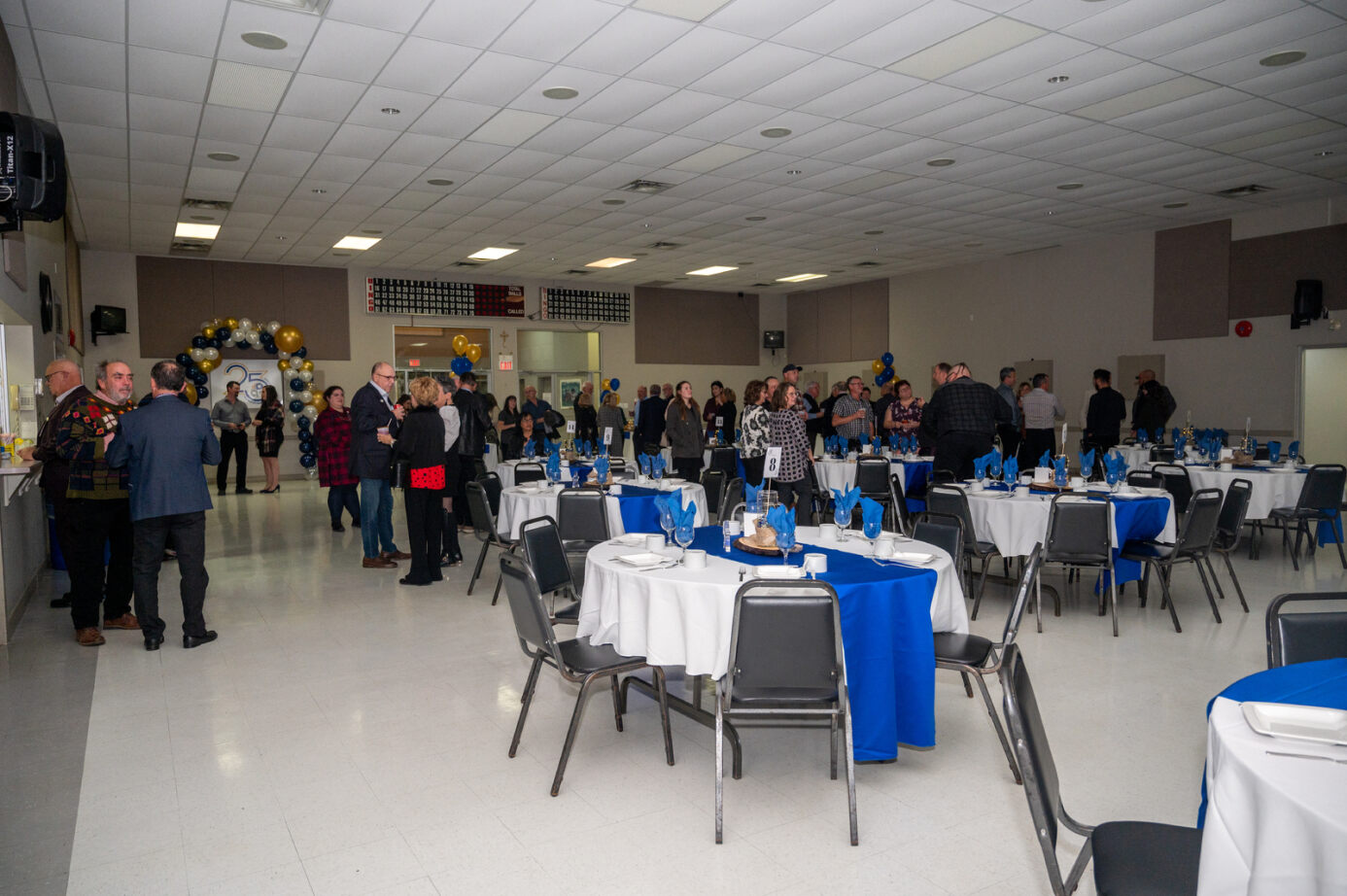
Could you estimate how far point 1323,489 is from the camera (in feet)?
23.8

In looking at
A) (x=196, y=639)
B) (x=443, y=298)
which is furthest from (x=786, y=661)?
(x=443, y=298)

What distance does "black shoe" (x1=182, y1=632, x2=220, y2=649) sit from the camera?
536 cm

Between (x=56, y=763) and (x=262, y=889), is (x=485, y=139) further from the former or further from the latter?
(x=262, y=889)

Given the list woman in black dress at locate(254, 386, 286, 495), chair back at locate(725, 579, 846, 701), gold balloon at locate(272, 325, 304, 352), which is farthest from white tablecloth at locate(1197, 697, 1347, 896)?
gold balloon at locate(272, 325, 304, 352)

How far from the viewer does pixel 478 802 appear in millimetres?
3287

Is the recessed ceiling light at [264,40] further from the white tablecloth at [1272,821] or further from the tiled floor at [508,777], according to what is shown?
the white tablecloth at [1272,821]

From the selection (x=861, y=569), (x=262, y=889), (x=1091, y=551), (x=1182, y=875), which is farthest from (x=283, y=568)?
(x=1182, y=875)

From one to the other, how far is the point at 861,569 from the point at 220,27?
5.25 meters

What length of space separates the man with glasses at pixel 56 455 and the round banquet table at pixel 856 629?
395cm

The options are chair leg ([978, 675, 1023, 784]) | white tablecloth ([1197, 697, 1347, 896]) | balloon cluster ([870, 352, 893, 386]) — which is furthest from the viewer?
balloon cluster ([870, 352, 893, 386])

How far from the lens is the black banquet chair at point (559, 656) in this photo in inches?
130

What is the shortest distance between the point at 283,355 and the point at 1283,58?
46.7ft

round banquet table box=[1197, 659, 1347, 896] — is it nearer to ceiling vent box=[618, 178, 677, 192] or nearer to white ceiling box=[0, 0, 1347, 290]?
white ceiling box=[0, 0, 1347, 290]
